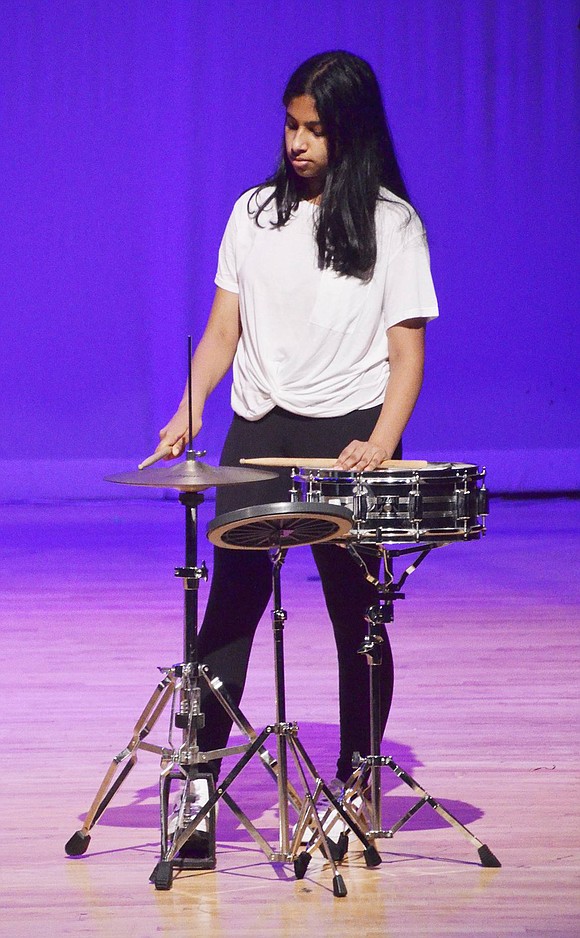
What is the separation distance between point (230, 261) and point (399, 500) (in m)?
0.69

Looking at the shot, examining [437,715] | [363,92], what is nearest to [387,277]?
[363,92]

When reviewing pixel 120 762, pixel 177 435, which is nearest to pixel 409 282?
pixel 177 435

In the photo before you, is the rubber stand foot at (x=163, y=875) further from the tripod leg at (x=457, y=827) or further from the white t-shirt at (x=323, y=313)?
the white t-shirt at (x=323, y=313)

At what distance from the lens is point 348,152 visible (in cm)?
270

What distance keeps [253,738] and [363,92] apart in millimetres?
1207

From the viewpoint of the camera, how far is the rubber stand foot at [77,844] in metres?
2.62

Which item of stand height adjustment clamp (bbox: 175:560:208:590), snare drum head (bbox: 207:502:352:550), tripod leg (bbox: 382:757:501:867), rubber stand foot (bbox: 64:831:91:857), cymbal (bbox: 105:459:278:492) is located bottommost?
rubber stand foot (bbox: 64:831:91:857)

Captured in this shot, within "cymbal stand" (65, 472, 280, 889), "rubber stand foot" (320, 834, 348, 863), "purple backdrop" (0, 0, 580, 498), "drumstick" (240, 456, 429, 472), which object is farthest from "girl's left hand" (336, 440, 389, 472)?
"purple backdrop" (0, 0, 580, 498)

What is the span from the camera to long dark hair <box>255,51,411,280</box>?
8.66 feet

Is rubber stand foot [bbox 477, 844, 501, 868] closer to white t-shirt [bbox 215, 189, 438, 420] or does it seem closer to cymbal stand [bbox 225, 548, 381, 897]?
cymbal stand [bbox 225, 548, 381, 897]

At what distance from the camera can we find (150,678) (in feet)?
13.4

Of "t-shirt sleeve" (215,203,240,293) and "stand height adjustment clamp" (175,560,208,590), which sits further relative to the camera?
"t-shirt sleeve" (215,203,240,293)

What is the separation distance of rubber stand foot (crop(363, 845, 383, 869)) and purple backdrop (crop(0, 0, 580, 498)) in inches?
252

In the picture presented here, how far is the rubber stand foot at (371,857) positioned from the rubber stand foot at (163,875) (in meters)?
0.35
